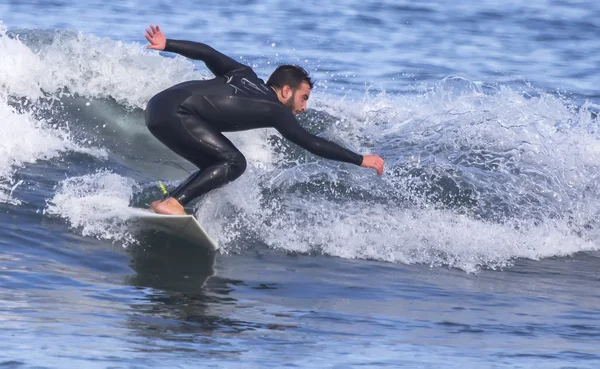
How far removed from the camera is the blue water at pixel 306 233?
213 inches

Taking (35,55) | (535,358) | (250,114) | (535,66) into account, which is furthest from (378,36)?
(535,358)

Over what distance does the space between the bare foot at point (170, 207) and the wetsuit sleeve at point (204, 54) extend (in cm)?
95

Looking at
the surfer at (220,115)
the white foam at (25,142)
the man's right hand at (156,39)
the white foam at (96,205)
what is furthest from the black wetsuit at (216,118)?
the white foam at (25,142)

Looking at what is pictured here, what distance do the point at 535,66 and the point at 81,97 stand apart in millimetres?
10367

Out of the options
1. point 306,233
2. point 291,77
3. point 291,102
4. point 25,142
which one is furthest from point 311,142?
point 25,142

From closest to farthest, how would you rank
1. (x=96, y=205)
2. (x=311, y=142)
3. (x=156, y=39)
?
(x=156, y=39) → (x=311, y=142) → (x=96, y=205)

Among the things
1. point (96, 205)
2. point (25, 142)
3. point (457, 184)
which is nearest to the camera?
point (96, 205)

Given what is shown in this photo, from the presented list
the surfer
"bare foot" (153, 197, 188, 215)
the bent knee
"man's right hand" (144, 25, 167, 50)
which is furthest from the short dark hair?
"bare foot" (153, 197, 188, 215)

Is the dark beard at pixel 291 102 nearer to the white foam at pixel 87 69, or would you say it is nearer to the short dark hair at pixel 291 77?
the short dark hair at pixel 291 77

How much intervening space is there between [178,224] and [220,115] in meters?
0.81

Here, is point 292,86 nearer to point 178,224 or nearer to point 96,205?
point 178,224

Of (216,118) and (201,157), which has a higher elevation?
(216,118)

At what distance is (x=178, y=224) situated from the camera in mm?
7074

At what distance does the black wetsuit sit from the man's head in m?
0.08
